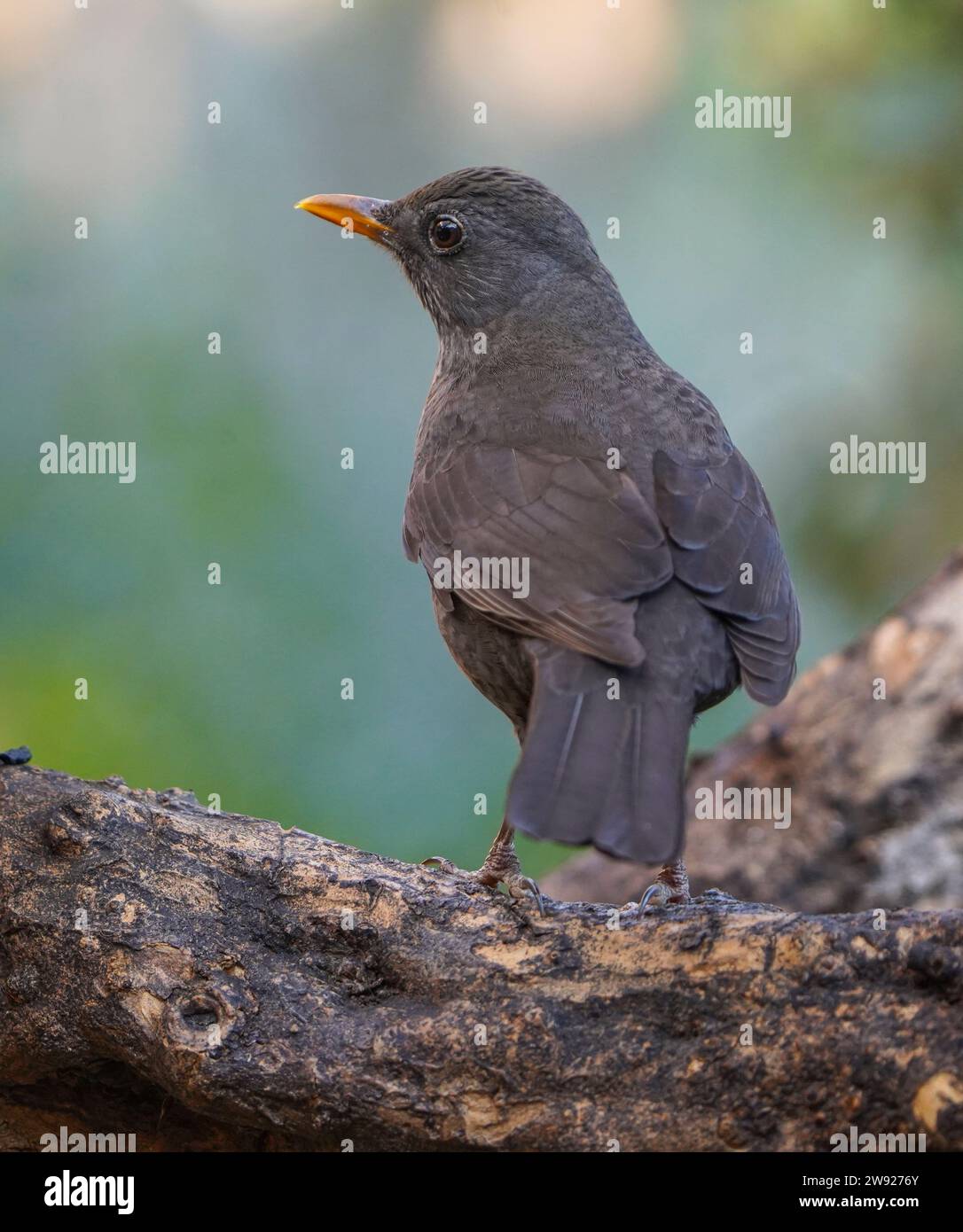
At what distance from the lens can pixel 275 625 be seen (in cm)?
628

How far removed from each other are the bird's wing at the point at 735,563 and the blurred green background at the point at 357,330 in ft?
8.57

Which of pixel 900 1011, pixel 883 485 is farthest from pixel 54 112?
pixel 900 1011

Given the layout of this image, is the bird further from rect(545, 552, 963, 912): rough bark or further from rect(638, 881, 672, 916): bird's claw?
rect(545, 552, 963, 912): rough bark

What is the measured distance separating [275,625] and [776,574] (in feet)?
10.1

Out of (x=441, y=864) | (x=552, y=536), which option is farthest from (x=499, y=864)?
(x=552, y=536)

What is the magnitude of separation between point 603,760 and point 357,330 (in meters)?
3.96

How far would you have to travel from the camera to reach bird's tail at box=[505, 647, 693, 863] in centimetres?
288

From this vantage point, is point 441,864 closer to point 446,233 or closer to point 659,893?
point 659,893

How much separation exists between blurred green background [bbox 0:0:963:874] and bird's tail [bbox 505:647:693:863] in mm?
2924

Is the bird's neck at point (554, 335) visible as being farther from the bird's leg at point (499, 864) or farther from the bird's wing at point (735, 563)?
the bird's leg at point (499, 864)

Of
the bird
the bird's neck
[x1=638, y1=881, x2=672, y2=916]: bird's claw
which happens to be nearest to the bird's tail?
the bird

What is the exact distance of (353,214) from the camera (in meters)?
4.91

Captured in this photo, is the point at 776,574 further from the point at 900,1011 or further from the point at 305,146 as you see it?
the point at 305,146

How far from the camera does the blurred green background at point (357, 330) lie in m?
6.20
